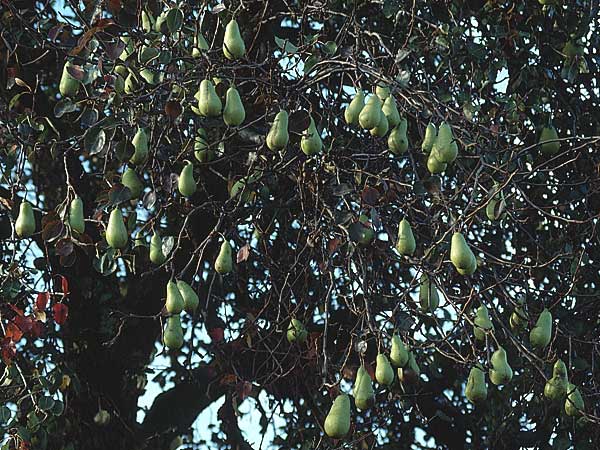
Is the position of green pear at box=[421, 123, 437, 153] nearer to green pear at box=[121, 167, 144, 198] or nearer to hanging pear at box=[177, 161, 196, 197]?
hanging pear at box=[177, 161, 196, 197]

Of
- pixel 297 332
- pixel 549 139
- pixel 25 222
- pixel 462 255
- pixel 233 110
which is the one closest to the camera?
pixel 462 255

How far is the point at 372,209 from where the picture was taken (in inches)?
92.9

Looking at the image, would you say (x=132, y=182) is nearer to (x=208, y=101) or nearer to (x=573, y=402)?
(x=208, y=101)

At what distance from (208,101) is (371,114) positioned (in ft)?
1.05

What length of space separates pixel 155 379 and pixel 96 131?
1.73m

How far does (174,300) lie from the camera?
2.30 meters

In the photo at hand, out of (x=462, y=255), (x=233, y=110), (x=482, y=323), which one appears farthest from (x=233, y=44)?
(x=482, y=323)

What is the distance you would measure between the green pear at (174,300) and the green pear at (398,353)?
0.43 m

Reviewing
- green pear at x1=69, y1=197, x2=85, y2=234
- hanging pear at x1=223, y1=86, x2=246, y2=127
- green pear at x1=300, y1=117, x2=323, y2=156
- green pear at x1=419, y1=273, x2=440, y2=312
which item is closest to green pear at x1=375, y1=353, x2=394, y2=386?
green pear at x1=419, y1=273, x2=440, y2=312

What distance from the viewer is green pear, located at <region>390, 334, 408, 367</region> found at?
7.59 ft

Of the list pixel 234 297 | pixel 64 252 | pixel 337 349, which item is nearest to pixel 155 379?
pixel 234 297

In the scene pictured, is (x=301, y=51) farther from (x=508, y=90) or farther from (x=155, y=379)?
(x=155, y=379)

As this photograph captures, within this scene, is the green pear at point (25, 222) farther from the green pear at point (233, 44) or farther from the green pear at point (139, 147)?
the green pear at point (233, 44)

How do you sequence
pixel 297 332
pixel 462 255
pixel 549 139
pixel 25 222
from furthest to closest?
pixel 549 139, pixel 297 332, pixel 25 222, pixel 462 255
